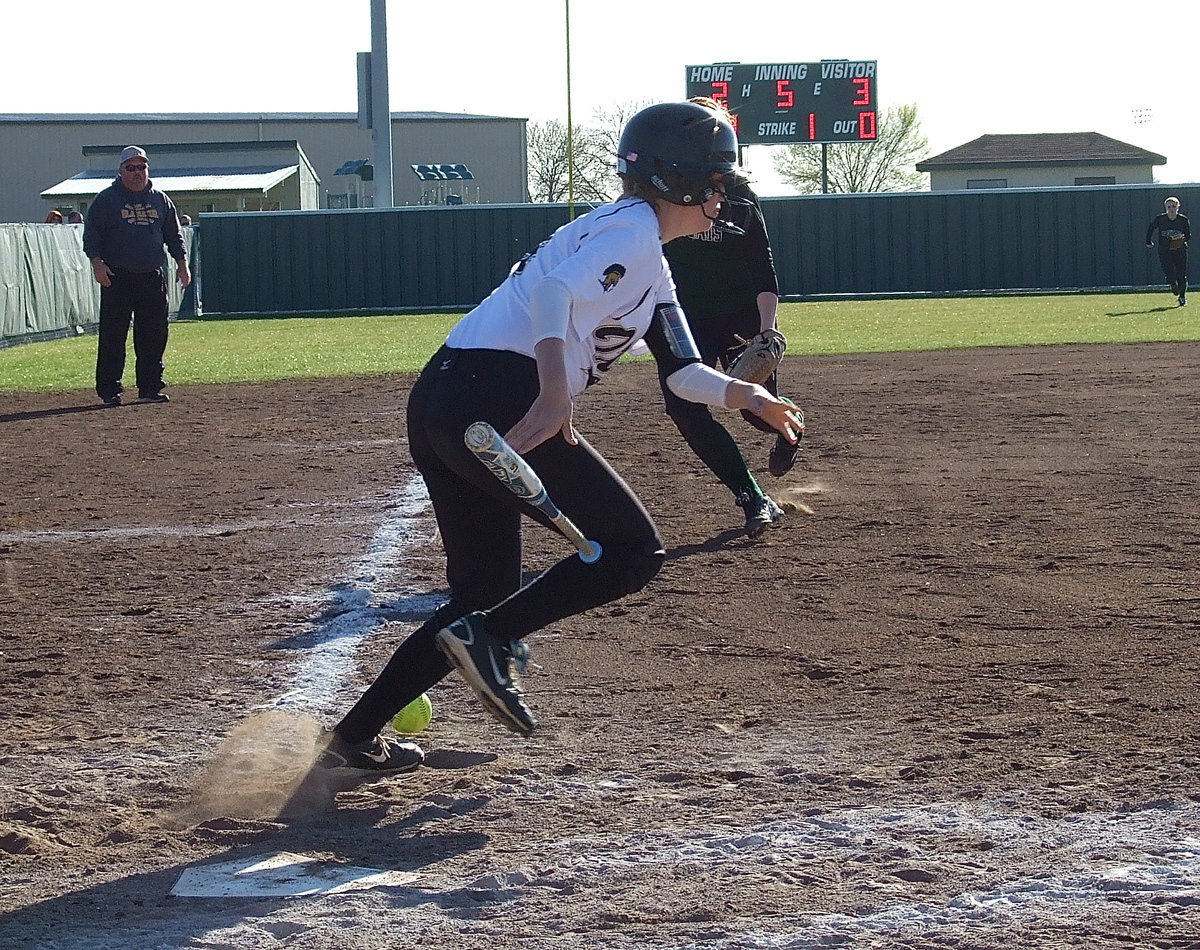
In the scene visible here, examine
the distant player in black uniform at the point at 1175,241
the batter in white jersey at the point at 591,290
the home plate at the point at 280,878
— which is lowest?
the home plate at the point at 280,878

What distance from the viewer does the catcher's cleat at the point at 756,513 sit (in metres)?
7.11

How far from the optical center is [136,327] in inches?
553

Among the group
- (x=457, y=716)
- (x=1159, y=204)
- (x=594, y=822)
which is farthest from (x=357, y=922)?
(x=1159, y=204)

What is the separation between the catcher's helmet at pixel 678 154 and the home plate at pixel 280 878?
172 cm

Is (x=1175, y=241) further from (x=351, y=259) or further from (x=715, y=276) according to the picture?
(x=715, y=276)

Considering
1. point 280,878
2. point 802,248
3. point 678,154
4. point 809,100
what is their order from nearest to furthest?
point 280,878, point 678,154, point 802,248, point 809,100

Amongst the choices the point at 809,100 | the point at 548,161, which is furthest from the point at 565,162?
the point at 809,100

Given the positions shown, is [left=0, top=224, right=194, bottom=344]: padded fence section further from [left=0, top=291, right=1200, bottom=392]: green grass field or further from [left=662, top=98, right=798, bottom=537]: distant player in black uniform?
[left=662, top=98, right=798, bottom=537]: distant player in black uniform

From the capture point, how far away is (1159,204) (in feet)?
112

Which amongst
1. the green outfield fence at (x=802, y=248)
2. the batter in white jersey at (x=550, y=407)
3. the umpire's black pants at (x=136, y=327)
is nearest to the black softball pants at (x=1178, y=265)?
the green outfield fence at (x=802, y=248)

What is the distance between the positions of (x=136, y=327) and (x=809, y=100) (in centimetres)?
2693

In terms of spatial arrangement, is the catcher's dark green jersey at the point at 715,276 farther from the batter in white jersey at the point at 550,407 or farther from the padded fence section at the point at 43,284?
the padded fence section at the point at 43,284

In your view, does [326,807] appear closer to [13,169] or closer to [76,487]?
[76,487]

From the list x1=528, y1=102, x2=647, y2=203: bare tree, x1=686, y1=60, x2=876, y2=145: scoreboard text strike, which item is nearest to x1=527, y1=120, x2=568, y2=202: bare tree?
x1=528, y1=102, x2=647, y2=203: bare tree
